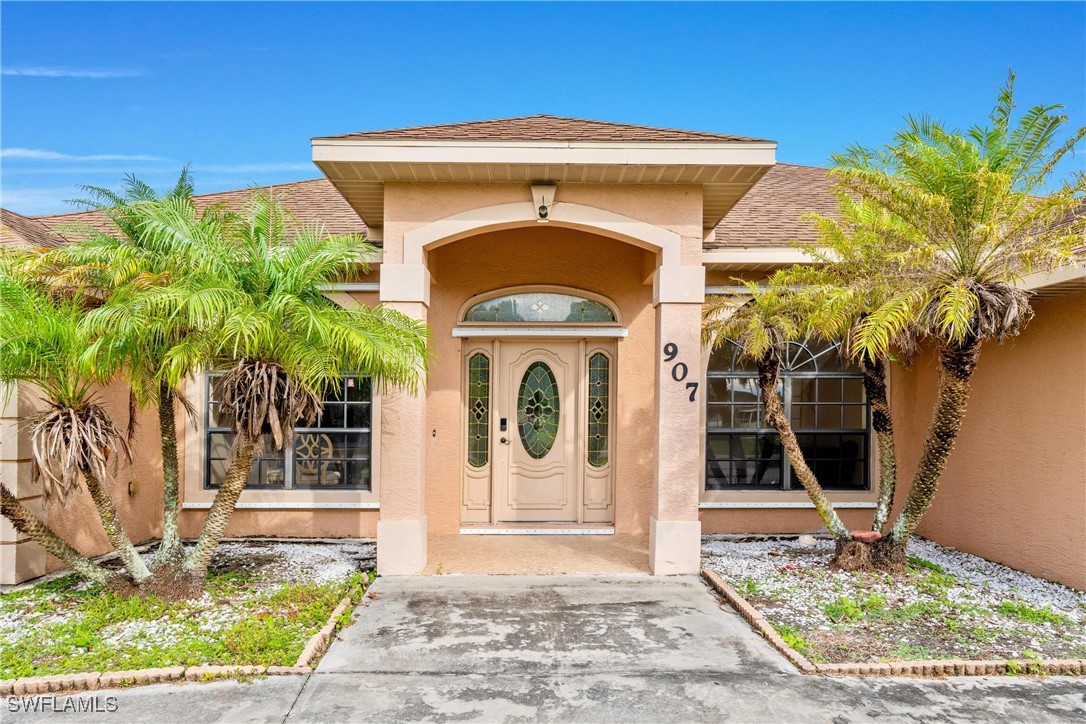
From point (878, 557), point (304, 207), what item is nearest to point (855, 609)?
point (878, 557)

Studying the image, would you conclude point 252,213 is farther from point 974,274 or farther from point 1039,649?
point 1039,649

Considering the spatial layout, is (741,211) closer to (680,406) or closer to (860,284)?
(860,284)

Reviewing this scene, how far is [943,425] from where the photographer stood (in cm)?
636

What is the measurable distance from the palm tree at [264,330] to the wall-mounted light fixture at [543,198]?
184 cm

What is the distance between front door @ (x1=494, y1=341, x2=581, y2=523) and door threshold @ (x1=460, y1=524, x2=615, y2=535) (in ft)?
0.52

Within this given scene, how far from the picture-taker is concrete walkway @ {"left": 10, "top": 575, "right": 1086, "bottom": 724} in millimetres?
3928

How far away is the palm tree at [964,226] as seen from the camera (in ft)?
18.7

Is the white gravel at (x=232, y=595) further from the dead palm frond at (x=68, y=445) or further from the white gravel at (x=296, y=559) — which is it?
Result: the dead palm frond at (x=68, y=445)

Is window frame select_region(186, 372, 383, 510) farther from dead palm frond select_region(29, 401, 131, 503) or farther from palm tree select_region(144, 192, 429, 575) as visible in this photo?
dead palm frond select_region(29, 401, 131, 503)

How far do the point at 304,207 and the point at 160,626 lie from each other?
6633mm

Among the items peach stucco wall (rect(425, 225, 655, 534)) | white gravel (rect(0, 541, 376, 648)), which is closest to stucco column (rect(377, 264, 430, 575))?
white gravel (rect(0, 541, 376, 648))

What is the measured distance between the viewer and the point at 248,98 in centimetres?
1602

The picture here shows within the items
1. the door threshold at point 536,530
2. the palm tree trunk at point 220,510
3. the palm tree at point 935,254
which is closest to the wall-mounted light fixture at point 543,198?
the palm tree at point 935,254

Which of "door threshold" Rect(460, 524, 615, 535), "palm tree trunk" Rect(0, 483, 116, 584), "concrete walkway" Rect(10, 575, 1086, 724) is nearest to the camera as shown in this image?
"concrete walkway" Rect(10, 575, 1086, 724)
